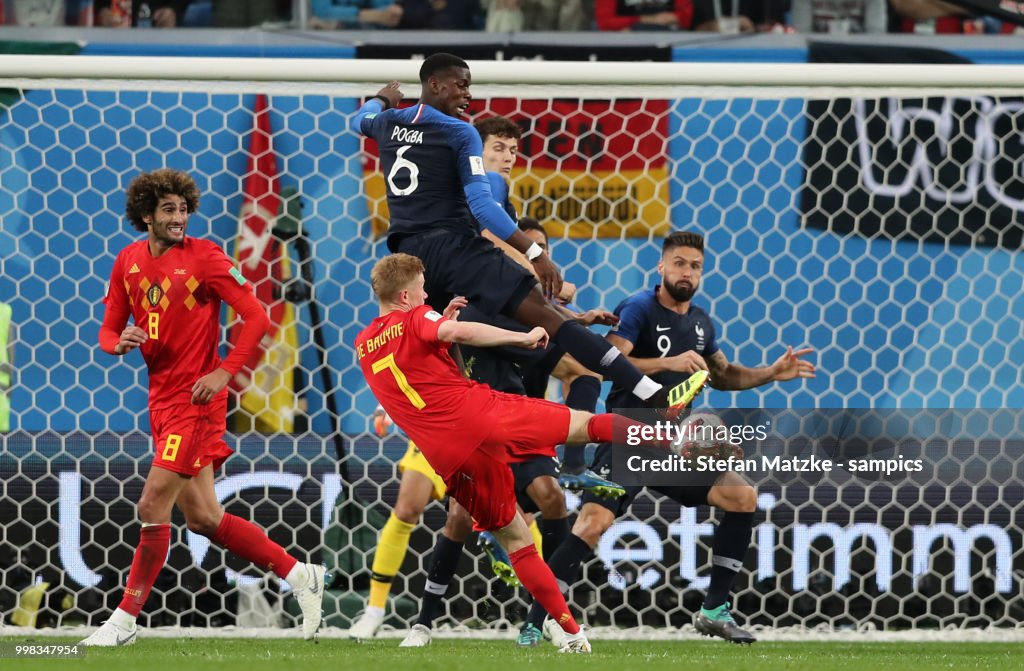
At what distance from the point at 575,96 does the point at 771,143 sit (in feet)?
4.50

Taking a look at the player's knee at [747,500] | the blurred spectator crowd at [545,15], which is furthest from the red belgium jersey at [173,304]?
the blurred spectator crowd at [545,15]

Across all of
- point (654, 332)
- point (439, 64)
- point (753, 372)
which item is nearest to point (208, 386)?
point (439, 64)

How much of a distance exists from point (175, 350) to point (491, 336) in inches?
53.0

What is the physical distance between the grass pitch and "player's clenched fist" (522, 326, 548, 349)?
3.24 ft

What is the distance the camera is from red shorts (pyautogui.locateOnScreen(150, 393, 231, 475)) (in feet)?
16.3

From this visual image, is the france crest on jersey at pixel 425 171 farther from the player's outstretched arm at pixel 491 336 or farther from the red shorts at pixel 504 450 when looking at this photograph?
the red shorts at pixel 504 450

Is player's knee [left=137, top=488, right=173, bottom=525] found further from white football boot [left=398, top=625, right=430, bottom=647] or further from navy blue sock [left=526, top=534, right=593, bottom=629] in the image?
navy blue sock [left=526, top=534, right=593, bottom=629]

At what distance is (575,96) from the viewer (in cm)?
593

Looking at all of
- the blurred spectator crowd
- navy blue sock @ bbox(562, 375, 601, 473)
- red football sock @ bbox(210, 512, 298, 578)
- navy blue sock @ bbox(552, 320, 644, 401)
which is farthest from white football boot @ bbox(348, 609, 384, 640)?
the blurred spectator crowd

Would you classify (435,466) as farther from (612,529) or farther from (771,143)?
(771,143)

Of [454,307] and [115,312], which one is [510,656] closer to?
[454,307]

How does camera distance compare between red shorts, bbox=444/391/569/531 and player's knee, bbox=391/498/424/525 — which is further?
player's knee, bbox=391/498/424/525

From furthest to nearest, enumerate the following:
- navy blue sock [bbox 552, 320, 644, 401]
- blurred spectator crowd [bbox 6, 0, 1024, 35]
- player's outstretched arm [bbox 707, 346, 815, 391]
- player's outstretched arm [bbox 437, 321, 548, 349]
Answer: blurred spectator crowd [bbox 6, 0, 1024, 35] < player's outstretched arm [bbox 707, 346, 815, 391] < navy blue sock [bbox 552, 320, 644, 401] < player's outstretched arm [bbox 437, 321, 548, 349]

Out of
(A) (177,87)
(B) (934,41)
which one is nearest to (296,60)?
(A) (177,87)
